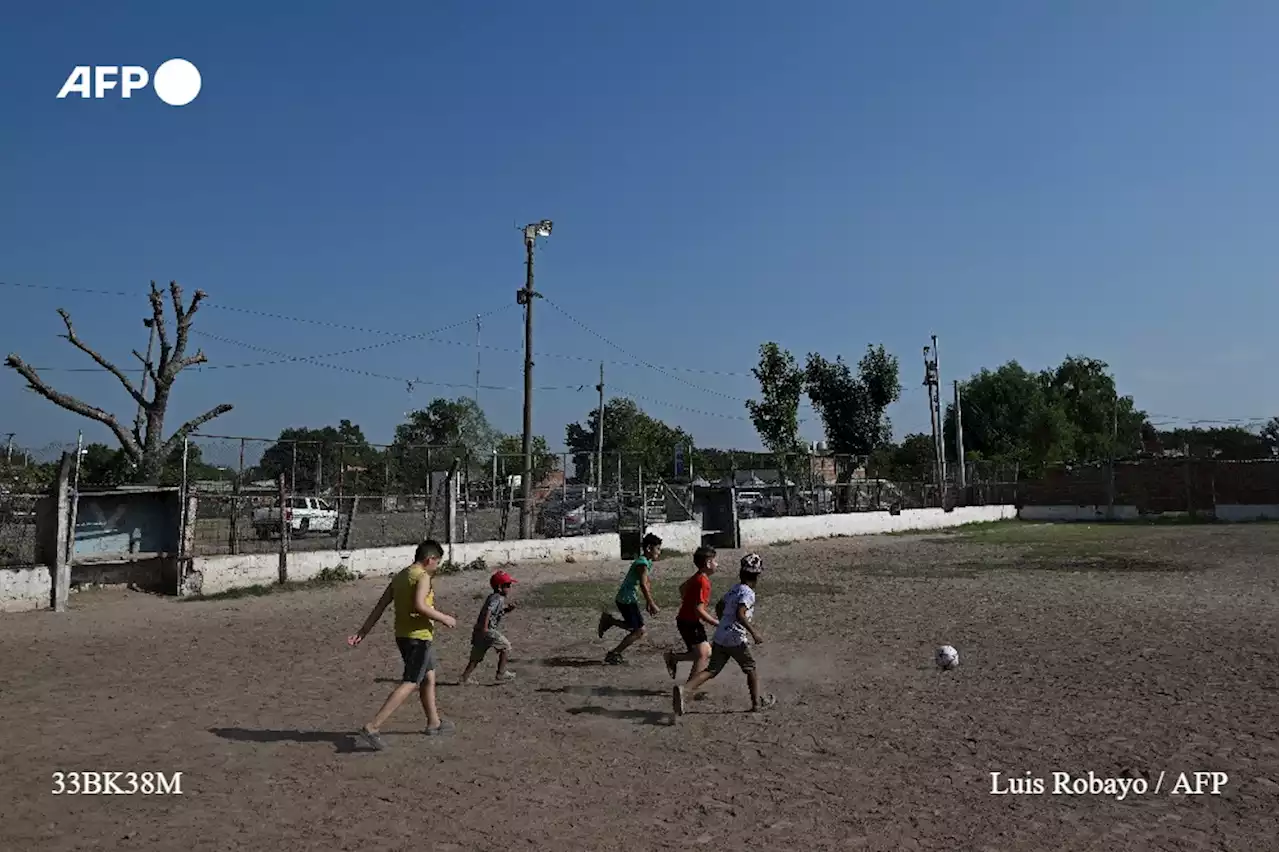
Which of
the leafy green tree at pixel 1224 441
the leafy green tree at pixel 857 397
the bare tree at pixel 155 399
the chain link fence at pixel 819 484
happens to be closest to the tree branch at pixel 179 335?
the bare tree at pixel 155 399

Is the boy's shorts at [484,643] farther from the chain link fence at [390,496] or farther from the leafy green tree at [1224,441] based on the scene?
the leafy green tree at [1224,441]

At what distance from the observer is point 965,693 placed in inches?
357

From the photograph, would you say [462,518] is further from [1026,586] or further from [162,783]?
[162,783]

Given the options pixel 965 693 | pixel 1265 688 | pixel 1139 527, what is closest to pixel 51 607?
pixel 965 693

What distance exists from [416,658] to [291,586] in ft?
41.9

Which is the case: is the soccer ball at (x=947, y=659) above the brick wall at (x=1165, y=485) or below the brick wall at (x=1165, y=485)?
below

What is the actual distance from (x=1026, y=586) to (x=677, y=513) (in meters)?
13.0

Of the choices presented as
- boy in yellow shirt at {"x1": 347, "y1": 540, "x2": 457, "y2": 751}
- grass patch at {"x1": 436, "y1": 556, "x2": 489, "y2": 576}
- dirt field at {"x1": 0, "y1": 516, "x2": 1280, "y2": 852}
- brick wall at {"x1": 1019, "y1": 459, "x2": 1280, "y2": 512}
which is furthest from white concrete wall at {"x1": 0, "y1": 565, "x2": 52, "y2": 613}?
brick wall at {"x1": 1019, "y1": 459, "x2": 1280, "y2": 512}

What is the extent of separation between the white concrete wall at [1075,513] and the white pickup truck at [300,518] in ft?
118

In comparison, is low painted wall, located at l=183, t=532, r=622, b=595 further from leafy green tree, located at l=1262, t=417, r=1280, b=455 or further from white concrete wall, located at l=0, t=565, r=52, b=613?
leafy green tree, located at l=1262, t=417, r=1280, b=455

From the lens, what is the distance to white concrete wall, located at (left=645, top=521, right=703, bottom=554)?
28.4 m

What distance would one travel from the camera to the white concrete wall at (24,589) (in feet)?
50.8

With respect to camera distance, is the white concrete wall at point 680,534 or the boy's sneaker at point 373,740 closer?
the boy's sneaker at point 373,740

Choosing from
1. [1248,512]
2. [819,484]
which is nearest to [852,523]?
[819,484]
